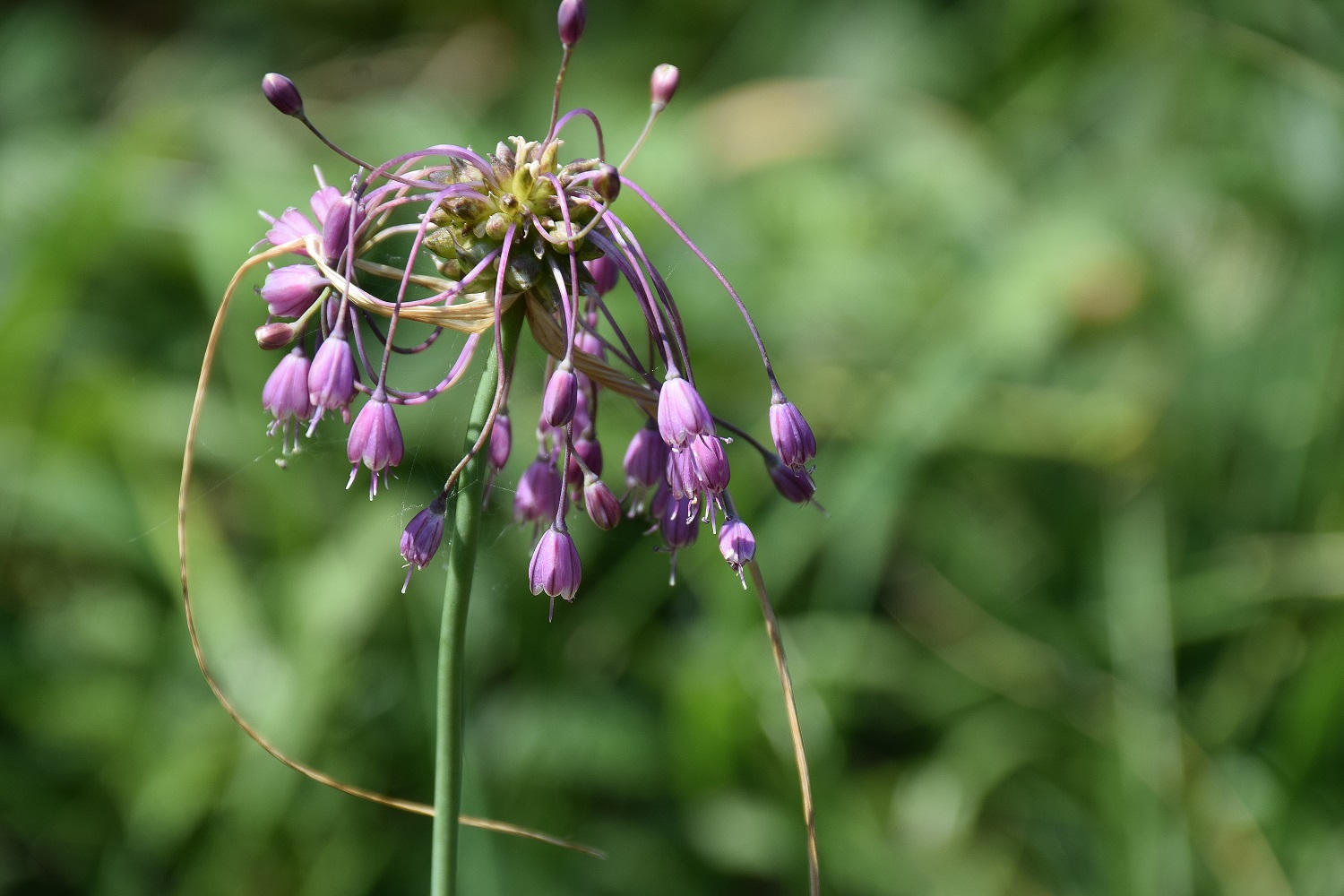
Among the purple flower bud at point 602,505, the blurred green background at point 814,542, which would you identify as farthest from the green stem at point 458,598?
the blurred green background at point 814,542

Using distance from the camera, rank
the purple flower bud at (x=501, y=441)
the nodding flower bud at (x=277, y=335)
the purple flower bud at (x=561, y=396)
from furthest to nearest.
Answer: the purple flower bud at (x=501, y=441) < the nodding flower bud at (x=277, y=335) < the purple flower bud at (x=561, y=396)

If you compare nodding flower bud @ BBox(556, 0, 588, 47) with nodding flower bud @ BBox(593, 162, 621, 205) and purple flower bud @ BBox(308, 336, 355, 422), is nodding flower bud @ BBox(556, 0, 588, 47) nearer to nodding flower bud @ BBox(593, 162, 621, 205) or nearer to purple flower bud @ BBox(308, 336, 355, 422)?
nodding flower bud @ BBox(593, 162, 621, 205)

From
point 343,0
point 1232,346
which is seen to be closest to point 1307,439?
point 1232,346

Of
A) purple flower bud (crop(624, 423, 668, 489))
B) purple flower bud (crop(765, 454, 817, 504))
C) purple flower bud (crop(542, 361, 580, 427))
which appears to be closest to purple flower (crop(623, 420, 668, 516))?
purple flower bud (crop(624, 423, 668, 489))

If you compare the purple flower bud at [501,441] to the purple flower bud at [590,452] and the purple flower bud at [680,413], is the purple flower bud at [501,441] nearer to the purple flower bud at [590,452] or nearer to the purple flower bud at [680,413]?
the purple flower bud at [590,452]

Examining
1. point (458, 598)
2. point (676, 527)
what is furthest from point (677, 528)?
point (458, 598)

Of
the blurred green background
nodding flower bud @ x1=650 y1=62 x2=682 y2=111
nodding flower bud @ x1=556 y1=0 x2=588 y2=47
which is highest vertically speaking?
nodding flower bud @ x1=556 y1=0 x2=588 y2=47
